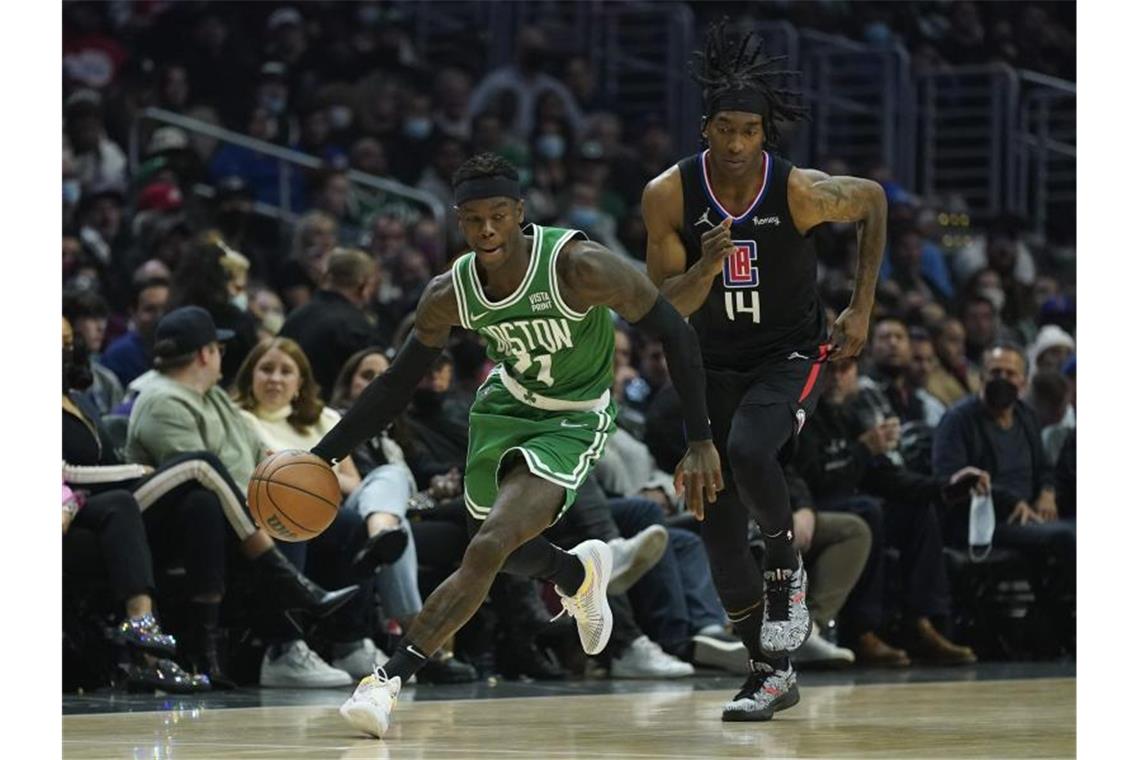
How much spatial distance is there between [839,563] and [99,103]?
19.6 ft

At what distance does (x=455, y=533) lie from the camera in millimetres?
8953

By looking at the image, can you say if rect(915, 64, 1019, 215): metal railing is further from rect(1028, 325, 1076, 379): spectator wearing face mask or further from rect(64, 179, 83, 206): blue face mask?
rect(64, 179, 83, 206): blue face mask

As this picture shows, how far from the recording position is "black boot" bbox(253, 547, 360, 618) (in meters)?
8.14

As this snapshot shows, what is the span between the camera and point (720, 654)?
927 cm

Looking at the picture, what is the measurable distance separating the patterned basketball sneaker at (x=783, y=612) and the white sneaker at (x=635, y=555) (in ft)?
6.15

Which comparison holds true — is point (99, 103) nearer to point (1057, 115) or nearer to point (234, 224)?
point (234, 224)

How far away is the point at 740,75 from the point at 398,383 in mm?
1506

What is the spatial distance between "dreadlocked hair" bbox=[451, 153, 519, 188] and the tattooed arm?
43.0 inches

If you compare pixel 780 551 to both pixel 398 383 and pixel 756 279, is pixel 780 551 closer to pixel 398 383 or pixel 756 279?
pixel 756 279

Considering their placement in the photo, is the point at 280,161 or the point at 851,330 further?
the point at 280,161

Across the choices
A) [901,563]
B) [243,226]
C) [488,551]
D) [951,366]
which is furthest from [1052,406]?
[488,551]

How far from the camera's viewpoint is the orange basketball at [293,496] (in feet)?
20.1

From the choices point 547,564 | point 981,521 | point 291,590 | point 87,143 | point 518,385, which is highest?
point 87,143
